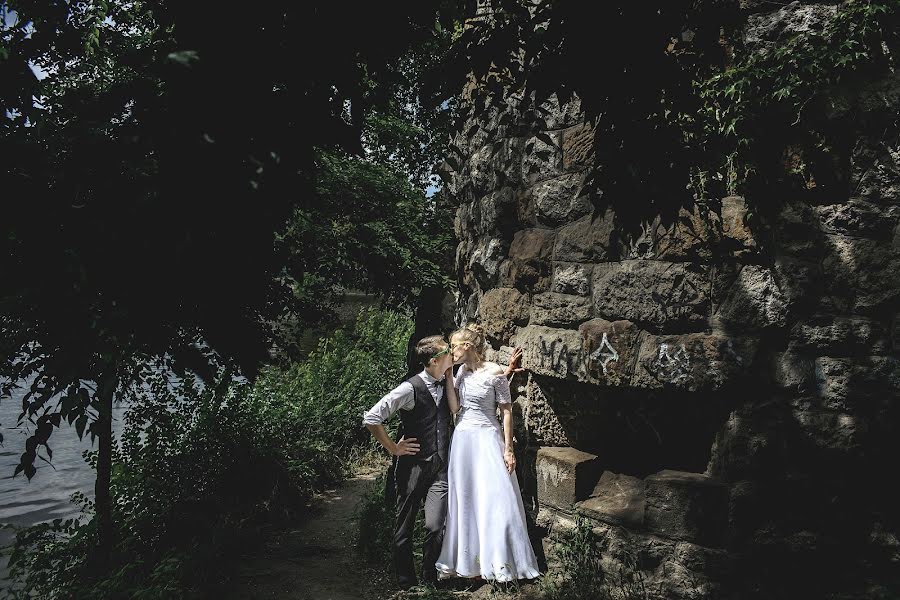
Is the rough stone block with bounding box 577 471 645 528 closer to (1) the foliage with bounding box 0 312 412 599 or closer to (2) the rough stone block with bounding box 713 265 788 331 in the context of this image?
(2) the rough stone block with bounding box 713 265 788 331

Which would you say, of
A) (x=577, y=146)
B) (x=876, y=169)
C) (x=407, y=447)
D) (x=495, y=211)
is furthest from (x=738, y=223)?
(x=407, y=447)

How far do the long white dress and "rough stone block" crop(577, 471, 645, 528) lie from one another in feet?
1.65

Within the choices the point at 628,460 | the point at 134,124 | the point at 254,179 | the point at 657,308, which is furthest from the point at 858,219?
the point at 134,124

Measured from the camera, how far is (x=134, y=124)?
135 cm

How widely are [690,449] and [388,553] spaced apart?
240cm

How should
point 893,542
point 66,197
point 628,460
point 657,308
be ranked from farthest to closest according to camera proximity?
point 628,460 < point 657,308 < point 893,542 < point 66,197

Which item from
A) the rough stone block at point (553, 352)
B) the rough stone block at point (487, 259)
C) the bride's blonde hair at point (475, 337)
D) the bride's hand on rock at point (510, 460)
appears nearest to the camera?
the rough stone block at point (553, 352)

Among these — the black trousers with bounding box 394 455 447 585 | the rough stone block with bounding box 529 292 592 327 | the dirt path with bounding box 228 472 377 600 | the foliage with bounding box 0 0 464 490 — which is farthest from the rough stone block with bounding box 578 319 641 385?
the dirt path with bounding box 228 472 377 600

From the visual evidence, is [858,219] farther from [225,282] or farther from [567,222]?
[225,282]

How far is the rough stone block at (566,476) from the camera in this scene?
3.48 metres

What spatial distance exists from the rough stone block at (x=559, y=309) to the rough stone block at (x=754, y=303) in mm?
729

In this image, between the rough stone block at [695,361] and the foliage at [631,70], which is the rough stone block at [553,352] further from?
the foliage at [631,70]

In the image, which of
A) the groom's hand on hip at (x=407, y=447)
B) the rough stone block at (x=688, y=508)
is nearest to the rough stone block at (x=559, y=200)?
the rough stone block at (x=688, y=508)

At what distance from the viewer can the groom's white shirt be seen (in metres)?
3.95
